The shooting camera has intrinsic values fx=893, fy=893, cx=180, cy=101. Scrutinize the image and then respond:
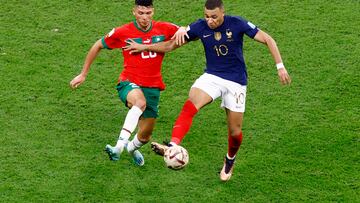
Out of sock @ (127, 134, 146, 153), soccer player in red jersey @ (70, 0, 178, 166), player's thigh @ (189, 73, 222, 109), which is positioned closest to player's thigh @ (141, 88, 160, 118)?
soccer player in red jersey @ (70, 0, 178, 166)

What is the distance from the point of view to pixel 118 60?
13.8 m

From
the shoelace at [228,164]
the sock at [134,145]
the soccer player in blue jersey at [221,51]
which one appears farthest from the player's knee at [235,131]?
the sock at [134,145]

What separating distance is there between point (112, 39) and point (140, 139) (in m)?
1.37

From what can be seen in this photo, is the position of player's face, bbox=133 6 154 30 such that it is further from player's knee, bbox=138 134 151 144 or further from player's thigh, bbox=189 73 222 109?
player's knee, bbox=138 134 151 144

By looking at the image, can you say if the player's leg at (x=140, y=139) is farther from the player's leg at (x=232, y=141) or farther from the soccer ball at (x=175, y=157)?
the soccer ball at (x=175, y=157)

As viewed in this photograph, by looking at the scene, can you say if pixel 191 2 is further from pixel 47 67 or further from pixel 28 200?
pixel 28 200

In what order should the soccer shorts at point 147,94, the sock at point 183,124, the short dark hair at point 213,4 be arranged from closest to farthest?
the sock at point 183,124 < the short dark hair at point 213,4 < the soccer shorts at point 147,94

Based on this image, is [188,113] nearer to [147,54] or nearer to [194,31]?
[194,31]

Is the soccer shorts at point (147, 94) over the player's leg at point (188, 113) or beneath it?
beneath

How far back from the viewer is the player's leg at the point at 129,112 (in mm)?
10156

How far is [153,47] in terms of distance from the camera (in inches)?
425

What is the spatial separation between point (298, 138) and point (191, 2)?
13.3 feet

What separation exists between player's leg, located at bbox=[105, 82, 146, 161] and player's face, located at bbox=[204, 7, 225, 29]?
1201 mm

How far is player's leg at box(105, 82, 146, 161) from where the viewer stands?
10156mm
